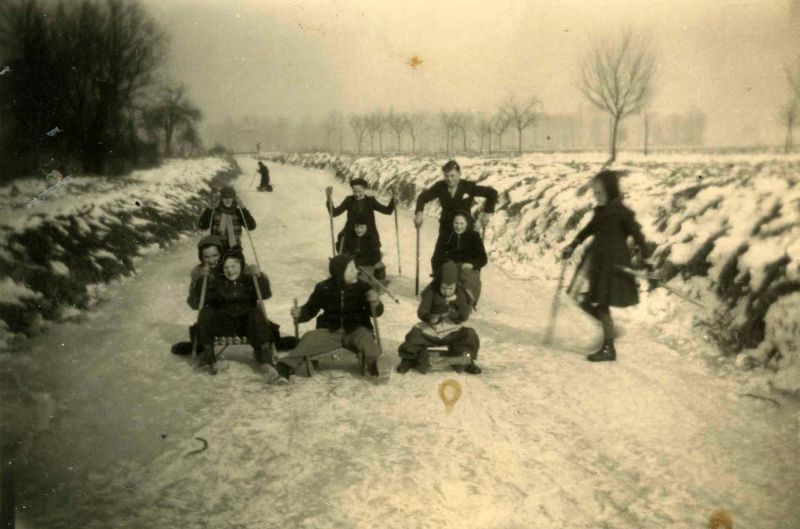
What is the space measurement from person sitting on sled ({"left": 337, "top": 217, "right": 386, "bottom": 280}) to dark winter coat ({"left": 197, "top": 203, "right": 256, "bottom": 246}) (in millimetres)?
1386

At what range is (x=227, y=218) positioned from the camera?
6789mm

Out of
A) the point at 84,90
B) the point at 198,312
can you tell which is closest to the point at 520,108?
the point at 198,312

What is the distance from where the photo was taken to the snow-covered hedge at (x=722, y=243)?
178 inches

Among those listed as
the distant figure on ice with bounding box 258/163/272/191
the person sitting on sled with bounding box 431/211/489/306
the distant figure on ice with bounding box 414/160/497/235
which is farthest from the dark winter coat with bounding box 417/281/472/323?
the distant figure on ice with bounding box 258/163/272/191

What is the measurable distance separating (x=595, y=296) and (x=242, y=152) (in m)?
4.41

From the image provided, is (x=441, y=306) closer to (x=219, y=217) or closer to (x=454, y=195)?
(x=454, y=195)

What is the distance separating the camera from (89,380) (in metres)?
4.29

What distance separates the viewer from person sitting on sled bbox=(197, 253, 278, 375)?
475 centimetres

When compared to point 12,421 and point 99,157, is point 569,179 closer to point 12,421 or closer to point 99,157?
point 99,157

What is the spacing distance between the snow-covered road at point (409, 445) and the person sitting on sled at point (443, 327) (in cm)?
18

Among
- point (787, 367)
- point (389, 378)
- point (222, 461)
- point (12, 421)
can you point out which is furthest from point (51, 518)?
point (787, 367)

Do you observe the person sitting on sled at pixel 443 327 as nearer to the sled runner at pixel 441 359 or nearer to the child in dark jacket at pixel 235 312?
the sled runner at pixel 441 359

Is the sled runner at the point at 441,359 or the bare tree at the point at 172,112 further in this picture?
the bare tree at the point at 172,112

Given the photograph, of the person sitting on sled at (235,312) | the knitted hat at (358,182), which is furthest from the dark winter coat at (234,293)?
the knitted hat at (358,182)
